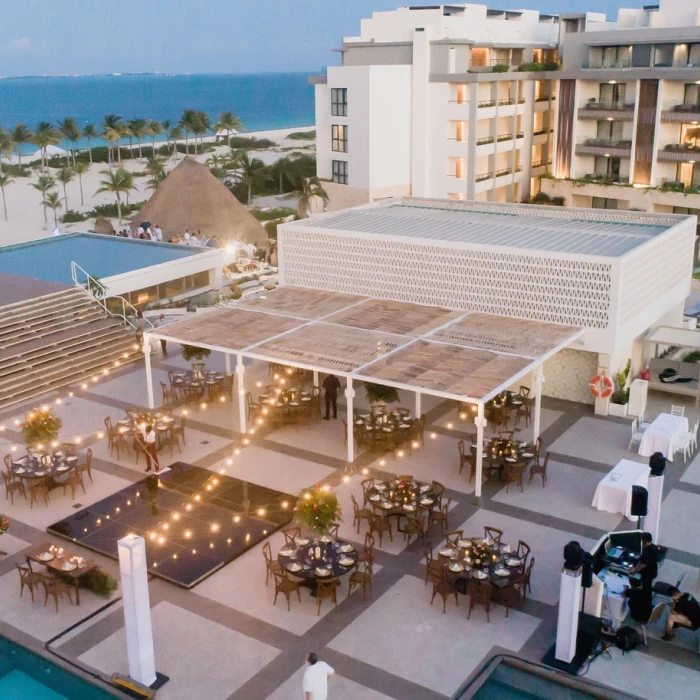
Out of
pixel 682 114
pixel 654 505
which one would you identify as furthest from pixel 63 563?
pixel 682 114

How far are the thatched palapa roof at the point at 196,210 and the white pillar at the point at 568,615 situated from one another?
3151cm

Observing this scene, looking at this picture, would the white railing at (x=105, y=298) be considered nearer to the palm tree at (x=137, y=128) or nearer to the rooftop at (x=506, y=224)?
the rooftop at (x=506, y=224)

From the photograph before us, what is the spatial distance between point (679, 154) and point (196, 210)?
24.4 meters

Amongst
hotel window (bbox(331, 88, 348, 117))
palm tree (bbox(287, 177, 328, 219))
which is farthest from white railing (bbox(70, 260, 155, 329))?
hotel window (bbox(331, 88, 348, 117))

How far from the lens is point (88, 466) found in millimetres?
18422

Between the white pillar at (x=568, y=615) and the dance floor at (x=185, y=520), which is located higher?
the white pillar at (x=568, y=615)

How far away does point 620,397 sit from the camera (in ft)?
73.6

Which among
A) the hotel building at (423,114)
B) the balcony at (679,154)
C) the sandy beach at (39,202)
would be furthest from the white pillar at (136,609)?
the sandy beach at (39,202)

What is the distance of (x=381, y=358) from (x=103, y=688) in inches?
366

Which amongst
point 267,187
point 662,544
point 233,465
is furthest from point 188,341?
point 267,187

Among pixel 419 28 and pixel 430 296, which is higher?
pixel 419 28

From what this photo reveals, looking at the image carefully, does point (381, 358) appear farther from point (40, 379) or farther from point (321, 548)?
point (40, 379)

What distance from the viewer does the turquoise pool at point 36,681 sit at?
12344 millimetres

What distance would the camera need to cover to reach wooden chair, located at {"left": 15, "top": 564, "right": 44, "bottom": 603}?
1418 cm
